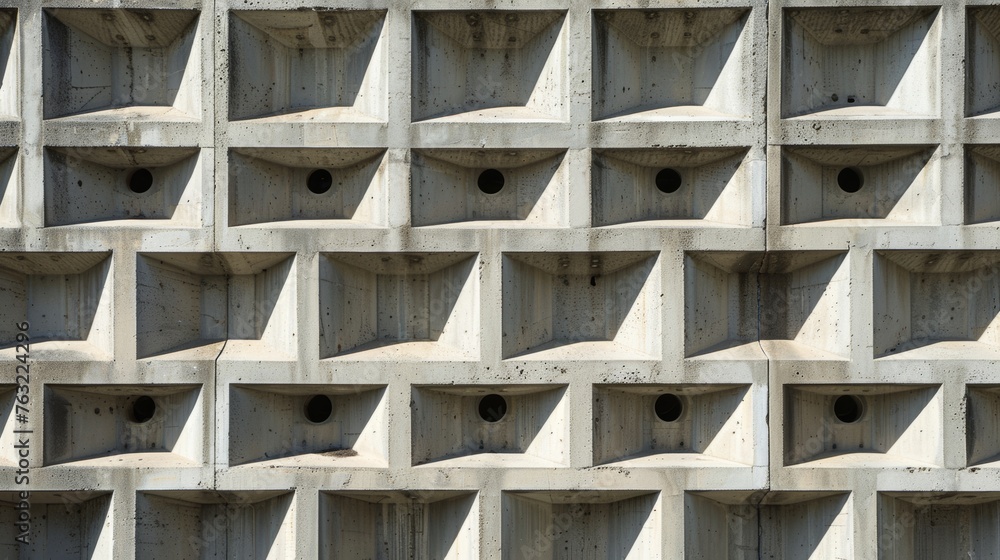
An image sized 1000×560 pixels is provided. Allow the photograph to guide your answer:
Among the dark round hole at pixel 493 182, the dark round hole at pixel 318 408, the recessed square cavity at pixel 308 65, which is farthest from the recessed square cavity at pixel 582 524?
the recessed square cavity at pixel 308 65

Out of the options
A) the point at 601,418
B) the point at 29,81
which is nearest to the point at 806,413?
the point at 601,418

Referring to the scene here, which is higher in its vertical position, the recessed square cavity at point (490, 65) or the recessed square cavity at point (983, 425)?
the recessed square cavity at point (490, 65)

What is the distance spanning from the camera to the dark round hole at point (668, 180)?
966 centimetres

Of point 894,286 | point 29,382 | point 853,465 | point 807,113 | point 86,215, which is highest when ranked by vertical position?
point 807,113

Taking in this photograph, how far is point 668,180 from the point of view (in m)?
9.68

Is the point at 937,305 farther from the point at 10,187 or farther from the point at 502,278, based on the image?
the point at 10,187

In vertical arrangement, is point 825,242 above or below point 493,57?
below

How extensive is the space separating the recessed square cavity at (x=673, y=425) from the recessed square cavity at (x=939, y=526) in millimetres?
1790

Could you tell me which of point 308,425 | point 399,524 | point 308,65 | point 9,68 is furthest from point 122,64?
point 399,524

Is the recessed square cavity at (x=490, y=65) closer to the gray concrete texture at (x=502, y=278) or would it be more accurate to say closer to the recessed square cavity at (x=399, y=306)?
the gray concrete texture at (x=502, y=278)

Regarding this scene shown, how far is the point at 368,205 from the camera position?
9492 millimetres

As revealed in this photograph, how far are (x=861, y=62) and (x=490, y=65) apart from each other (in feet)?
14.0

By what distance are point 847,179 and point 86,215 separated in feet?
28.5

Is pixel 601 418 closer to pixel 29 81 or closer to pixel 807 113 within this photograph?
pixel 807 113
